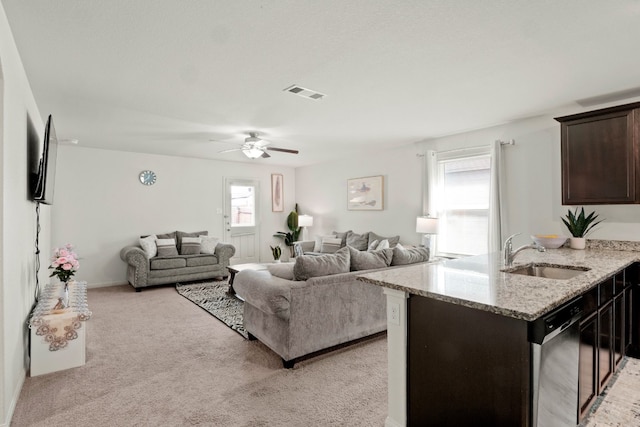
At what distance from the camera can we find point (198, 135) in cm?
495

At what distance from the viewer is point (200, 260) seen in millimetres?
6051

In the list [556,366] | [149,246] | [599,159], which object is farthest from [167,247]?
[599,159]

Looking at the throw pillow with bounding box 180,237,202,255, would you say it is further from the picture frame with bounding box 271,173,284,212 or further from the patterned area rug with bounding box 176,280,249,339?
the picture frame with bounding box 271,173,284,212

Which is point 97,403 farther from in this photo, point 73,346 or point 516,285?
point 516,285

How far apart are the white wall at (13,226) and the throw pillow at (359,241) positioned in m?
4.52

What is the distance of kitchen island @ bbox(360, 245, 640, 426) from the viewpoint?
4.66ft

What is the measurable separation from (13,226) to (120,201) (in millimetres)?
4177

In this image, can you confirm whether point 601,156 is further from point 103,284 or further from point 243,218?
point 103,284

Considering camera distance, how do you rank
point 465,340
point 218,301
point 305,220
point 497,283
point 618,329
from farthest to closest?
point 305,220 → point 218,301 → point 618,329 → point 497,283 → point 465,340

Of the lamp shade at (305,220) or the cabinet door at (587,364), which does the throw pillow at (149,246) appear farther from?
the cabinet door at (587,364)

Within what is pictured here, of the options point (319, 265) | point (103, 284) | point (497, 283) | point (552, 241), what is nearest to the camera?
point (497, 283)

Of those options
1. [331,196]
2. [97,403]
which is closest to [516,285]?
[97,403]

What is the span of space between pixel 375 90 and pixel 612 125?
2251 millimetres

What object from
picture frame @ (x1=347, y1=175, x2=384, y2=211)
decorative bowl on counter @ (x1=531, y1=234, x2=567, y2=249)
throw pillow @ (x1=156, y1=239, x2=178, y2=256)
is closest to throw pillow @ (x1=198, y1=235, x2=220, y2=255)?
throw pillow @ (x1=156, y1=239, x2=178, y2=256)
